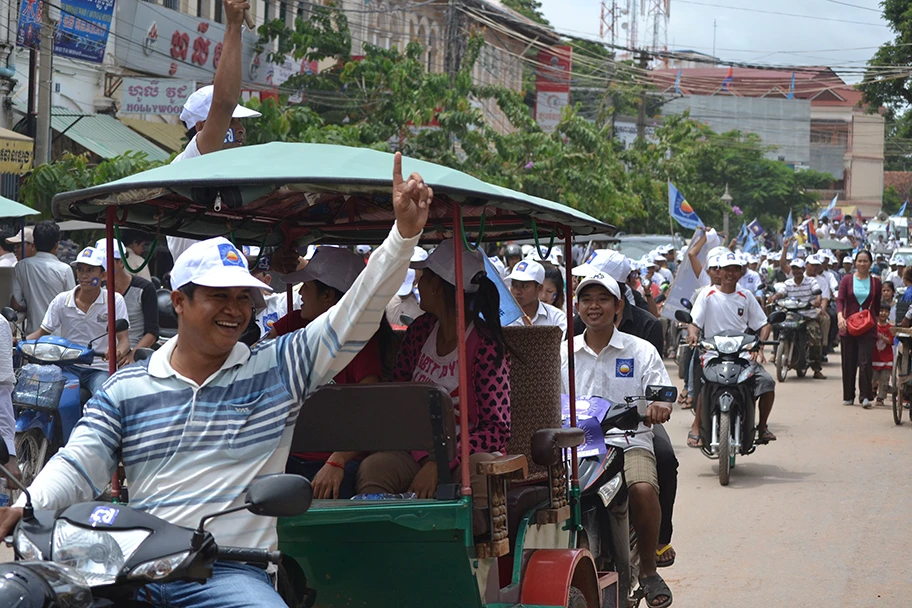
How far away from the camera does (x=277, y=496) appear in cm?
285

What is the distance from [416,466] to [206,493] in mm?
1365

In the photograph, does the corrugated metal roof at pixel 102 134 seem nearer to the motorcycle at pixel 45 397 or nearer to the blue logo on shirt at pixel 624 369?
the motorcycle at pixel 45 397

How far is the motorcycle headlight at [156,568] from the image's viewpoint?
8.91 feet

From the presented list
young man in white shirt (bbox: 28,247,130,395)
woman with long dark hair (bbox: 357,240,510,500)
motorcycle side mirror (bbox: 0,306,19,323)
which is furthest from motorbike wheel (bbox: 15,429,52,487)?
woman with long dark hair (bbox: 357,240,510,500)

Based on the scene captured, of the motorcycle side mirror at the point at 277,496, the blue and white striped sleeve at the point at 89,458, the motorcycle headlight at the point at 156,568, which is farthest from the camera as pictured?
the blue and white striped sleeve at the point at 89,458

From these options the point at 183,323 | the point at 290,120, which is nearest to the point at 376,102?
the point at 290,120

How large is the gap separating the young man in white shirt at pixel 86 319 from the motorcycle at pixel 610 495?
4.31 m

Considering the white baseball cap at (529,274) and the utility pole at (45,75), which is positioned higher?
the utility pole at (45,75)

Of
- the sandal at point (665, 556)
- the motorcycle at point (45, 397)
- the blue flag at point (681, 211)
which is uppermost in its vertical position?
the blue flag at point (681, 211)

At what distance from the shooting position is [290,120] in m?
20.0

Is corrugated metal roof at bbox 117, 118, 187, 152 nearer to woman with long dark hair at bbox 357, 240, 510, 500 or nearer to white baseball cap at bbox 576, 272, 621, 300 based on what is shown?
white baseball cap at bbox 576, 272, 621, 300

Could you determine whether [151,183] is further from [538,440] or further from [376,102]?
[376,102]

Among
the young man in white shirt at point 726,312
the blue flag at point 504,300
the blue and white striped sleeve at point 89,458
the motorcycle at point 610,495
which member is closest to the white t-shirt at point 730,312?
the young man in white shirt at point 726,312

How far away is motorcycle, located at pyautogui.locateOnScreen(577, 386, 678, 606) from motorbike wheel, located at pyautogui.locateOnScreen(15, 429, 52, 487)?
15.1 ft
